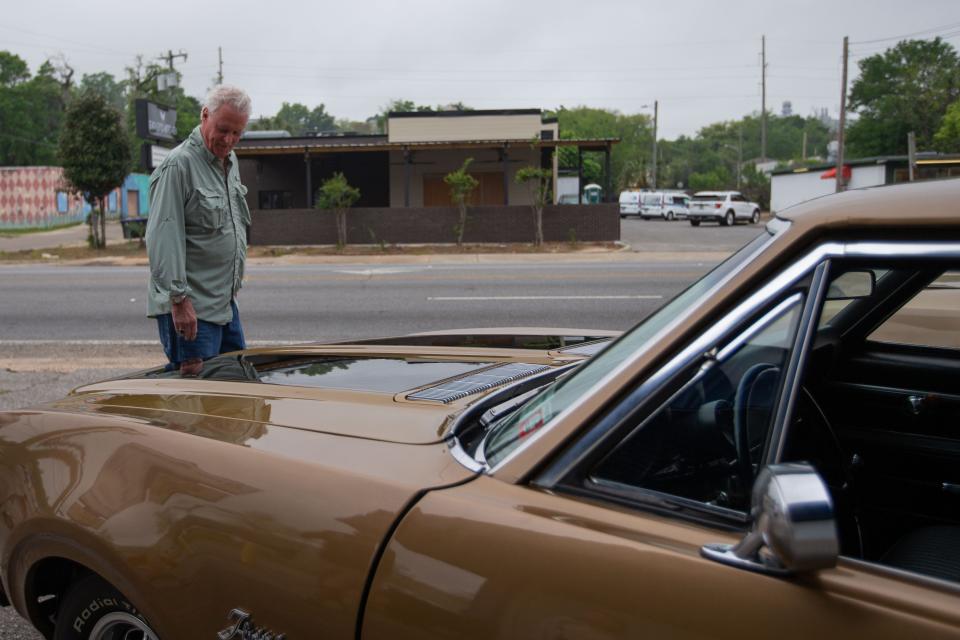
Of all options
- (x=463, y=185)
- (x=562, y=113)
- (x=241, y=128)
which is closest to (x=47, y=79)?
(x=562, y=113)

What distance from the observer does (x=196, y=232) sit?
12.9ft

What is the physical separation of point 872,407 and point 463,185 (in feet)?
73.9

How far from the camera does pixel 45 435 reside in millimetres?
2400

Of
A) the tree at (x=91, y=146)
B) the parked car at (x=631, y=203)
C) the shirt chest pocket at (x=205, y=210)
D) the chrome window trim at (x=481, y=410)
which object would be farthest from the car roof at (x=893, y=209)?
the parked car at (x=631, y=203)

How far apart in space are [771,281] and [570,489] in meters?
0.53

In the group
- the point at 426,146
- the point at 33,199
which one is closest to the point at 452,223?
the point at 426,146

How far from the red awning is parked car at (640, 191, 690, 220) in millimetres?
9198

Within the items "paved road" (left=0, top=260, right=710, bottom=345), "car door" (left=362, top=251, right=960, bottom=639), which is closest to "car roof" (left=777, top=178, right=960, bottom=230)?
"car door" (left=362, top=251, right=960, bottom=639)

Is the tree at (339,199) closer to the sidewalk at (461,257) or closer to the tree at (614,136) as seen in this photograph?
the sidewalk at (461,257)

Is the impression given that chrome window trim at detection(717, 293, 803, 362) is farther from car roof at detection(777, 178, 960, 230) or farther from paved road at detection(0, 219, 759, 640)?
paved road at detection(0, 219, 759, 640)

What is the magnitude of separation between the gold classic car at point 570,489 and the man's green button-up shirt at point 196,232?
1200mm

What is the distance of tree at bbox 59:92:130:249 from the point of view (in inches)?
912

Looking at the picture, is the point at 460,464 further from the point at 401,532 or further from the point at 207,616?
the point at 207,616

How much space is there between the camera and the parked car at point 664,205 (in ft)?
166
